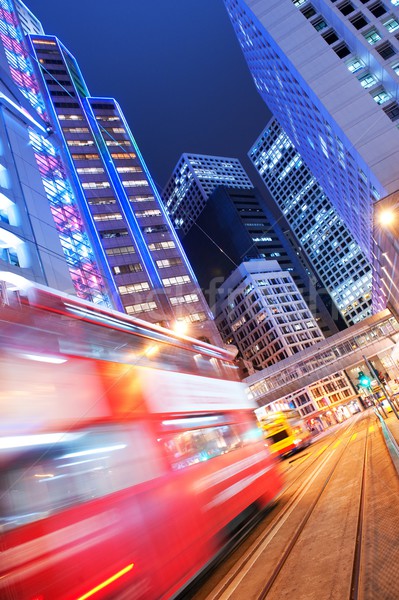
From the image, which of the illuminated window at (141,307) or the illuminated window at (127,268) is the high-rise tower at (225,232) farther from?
the illuminated window at (141,307)

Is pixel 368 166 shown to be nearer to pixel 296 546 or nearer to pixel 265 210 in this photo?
pixel 296 546

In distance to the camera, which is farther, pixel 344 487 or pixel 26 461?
pixel 344 487

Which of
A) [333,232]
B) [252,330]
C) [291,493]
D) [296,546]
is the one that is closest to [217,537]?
[296,546]

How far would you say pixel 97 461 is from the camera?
4.38 meters

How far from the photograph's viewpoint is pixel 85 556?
3805mm

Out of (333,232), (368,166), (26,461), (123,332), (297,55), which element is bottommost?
(26,461)

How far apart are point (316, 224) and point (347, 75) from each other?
94.6m

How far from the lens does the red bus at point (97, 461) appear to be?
3.48 m

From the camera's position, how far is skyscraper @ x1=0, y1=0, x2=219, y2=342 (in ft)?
169

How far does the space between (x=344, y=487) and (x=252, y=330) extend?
283 feet

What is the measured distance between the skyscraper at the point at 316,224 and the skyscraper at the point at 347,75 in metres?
73.2

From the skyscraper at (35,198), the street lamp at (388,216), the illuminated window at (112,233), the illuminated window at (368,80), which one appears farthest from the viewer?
the illuminated window at (112,233)

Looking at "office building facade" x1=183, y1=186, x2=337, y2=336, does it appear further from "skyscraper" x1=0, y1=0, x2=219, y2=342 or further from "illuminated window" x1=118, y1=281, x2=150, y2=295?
"illuminated window" x1=118, y1=281, x2=150, y2=295

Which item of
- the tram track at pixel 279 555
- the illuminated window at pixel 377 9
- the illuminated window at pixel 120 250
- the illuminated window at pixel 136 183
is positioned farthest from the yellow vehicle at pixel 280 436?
the illuminated window at pixel 136 183
